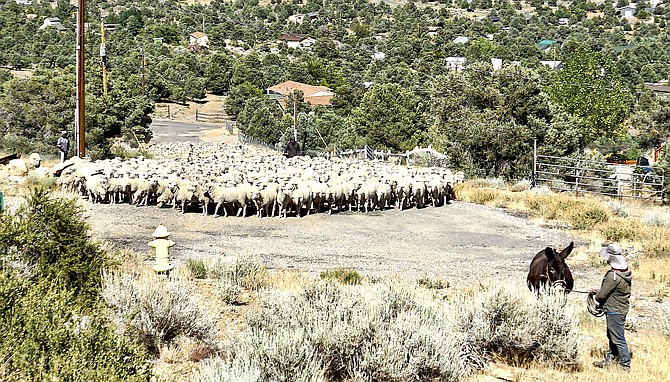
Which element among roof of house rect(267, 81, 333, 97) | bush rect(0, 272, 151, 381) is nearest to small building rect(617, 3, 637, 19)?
roof of house rect(267, 81, 333, 97)

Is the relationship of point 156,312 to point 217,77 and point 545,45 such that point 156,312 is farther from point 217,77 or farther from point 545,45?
point 545,45

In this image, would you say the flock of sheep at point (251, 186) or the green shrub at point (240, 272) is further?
the flock of sheep at point (251, 186)

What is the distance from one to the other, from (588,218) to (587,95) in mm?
32608

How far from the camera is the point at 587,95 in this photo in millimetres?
49281

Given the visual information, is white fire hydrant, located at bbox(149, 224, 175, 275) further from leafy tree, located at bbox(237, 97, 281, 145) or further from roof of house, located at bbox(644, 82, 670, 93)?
roof of house, located at bbox(644, 82, 670, 93)

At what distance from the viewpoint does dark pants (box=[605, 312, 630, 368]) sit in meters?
7.78

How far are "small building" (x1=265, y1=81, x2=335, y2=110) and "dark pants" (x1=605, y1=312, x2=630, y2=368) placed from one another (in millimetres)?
69067

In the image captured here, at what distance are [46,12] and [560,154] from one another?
117736 millimetres

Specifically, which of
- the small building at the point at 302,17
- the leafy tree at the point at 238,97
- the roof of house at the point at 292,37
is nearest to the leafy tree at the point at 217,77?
the leafy tree at the point at 238,97

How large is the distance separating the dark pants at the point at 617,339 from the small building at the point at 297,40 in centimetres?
11929

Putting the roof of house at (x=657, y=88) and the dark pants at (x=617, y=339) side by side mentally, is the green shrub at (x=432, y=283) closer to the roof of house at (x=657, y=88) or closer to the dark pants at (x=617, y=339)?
the dark pants at (x=617, y=339)

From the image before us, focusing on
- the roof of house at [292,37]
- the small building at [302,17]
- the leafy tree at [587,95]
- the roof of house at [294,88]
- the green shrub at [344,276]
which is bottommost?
the green shrub at [344,276]

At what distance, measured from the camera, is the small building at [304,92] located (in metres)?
80.5

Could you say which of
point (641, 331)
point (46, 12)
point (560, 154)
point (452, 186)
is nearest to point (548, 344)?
point (641, 331)
